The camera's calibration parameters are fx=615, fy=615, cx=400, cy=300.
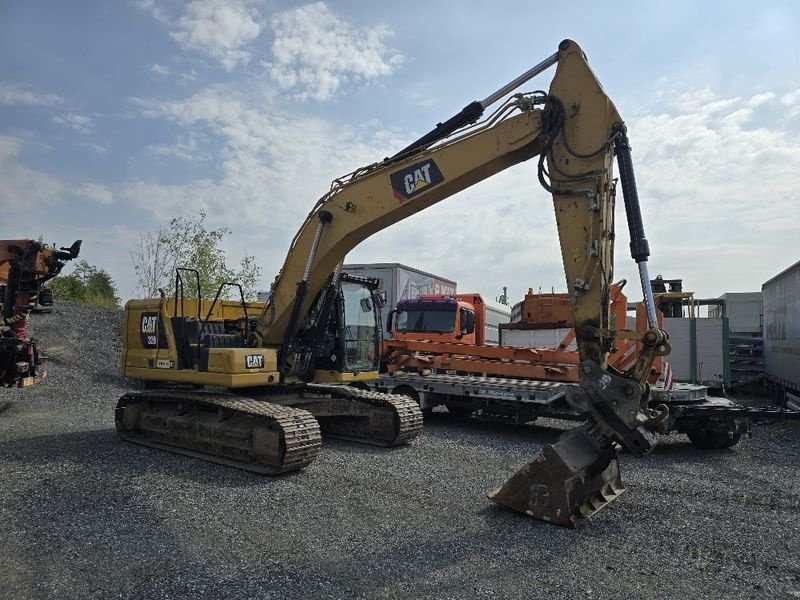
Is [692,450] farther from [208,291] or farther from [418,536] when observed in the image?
[208,291]

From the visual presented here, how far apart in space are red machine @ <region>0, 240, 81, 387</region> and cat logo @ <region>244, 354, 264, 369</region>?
4502 mm

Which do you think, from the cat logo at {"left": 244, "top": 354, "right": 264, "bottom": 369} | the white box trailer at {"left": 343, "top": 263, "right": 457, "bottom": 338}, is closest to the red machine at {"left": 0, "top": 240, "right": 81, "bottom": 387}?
the cat logo at {"left": 244, "top": 354, "right": 264, "bottom": 369}

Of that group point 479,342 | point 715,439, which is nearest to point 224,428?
point 715,439

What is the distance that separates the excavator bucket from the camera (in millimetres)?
5516

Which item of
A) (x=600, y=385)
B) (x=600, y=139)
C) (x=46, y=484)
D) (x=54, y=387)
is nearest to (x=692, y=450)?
(x=600, y=385)

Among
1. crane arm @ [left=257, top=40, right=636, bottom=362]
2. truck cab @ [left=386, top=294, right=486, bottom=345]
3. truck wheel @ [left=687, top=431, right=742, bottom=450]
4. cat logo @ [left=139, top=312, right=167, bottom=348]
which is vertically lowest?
truck wheel @ [left=687, top=431, right=742, bottom=450]

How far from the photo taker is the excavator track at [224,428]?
7.28 metres

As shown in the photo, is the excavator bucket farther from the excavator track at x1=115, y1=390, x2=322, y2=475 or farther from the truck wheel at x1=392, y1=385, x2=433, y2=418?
the truck wheel at x1=392, y1=385, x2=433, y2=418

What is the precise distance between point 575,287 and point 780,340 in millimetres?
11326

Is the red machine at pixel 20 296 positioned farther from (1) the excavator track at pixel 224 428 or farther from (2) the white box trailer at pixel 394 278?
(2) the white box trailer at pixel 394 278

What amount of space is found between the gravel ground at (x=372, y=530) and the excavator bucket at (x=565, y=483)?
5.8 inches

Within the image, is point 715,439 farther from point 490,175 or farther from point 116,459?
point 116,459

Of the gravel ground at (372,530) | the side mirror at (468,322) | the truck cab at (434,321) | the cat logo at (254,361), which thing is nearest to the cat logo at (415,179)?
the cat logo at (254,361)

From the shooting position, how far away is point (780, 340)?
→ 14688 millimetres
